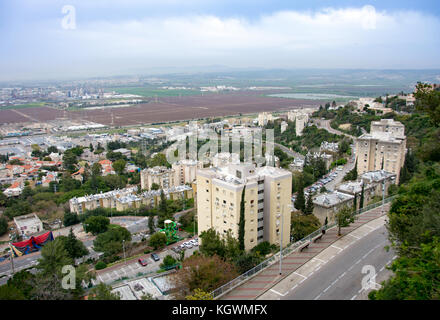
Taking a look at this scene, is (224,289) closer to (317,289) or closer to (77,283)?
(317,289)

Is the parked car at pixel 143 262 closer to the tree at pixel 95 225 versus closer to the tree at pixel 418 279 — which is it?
the tree at pixel 95 225

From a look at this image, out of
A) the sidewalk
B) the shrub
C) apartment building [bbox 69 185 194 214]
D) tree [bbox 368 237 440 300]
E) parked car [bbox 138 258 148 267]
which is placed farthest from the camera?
apartment building [bbox 69 185 194 214]

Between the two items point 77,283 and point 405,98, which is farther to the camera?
point 405,98

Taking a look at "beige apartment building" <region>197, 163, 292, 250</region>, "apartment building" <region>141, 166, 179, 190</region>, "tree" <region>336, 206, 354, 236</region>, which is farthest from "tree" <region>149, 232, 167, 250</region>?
"apartment building" <region>141, 166, 179, 190</region>

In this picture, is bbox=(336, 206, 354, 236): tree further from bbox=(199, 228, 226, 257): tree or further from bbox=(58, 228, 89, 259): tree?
bbox=(58, 228, 89, 259): tree

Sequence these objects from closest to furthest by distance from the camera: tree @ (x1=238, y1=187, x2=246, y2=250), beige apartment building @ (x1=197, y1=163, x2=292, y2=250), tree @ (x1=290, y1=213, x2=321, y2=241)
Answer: tree @ (x1=238, y1=187, x2=246, y2=250)
beige apartment building @ (x1=197, y1=163, x2=292, y2=250)
tree @ (x1=290, y1=213, x2=321, y2=241)

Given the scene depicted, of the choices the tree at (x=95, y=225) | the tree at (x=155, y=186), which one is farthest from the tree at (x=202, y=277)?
the tree at (x=155, y=186)
